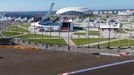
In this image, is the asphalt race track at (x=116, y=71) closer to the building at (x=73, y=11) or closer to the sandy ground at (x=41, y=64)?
the sandy ground at (x=41, y=64)

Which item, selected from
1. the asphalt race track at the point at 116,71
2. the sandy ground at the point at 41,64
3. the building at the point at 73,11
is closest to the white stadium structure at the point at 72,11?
the building at the point at 73,11

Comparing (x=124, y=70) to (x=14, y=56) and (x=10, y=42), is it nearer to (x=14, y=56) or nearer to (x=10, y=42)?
(x=14, y=56)

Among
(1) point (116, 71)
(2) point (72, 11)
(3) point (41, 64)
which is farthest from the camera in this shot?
(2) point (72, 11)

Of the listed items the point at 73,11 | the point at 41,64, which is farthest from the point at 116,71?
the point at 73,11

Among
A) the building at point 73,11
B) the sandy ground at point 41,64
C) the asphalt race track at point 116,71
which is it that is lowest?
the asphalt race track at point 116,71

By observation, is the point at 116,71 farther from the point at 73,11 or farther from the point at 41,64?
the point at 73,11

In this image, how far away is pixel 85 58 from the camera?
125ft

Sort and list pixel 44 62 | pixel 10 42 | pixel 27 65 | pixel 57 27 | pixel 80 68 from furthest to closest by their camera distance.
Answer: pixel 57 27, pixel 10 42, pixel 44 62, pixel 27 65, pixel 80 68

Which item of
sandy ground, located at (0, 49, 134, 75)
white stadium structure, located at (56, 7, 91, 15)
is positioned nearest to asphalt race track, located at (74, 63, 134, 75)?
sandy ground, located at (0, 49, 134, 75)

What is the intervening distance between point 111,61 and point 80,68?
6.06 meters

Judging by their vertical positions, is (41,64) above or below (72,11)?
below

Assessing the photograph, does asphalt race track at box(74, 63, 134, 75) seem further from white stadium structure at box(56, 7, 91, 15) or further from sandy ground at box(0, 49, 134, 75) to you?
white stadium structure at box(56, 7, 91, 15)

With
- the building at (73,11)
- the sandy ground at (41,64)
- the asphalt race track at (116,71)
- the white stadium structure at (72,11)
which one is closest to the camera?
the asphalt race track at (116,71)

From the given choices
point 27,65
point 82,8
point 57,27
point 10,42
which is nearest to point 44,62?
point 27,65
